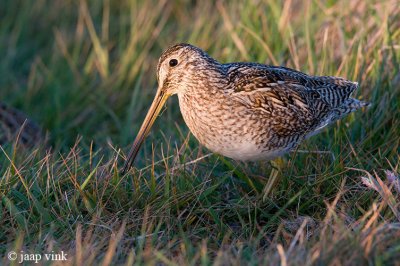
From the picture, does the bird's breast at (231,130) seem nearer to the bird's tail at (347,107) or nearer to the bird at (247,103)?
the bird at (247,103)

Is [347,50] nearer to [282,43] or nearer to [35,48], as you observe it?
[282,43]

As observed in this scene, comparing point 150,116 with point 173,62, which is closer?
point 173,62

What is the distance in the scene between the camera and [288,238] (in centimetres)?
415

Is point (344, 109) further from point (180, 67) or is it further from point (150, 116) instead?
point (150, 116)

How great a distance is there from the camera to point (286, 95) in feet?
15.4

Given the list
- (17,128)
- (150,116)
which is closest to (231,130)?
(150,116)

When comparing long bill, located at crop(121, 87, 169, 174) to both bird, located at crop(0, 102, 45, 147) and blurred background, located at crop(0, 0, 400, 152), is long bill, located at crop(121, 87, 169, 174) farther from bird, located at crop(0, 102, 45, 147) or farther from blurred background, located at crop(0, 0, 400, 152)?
bird, located at crop(0, 102, 45, 147)

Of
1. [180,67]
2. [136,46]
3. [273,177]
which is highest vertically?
[180,67]

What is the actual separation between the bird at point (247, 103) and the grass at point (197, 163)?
8.1 inches

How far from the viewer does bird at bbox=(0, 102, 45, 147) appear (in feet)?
19.6

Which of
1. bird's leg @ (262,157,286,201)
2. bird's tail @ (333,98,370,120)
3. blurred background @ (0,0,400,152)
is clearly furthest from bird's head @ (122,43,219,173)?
blurred background @ (0,0,400,152)

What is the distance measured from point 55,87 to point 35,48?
126 cm

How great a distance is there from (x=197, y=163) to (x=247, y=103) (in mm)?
586

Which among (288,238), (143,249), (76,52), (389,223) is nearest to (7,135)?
(76,52)
